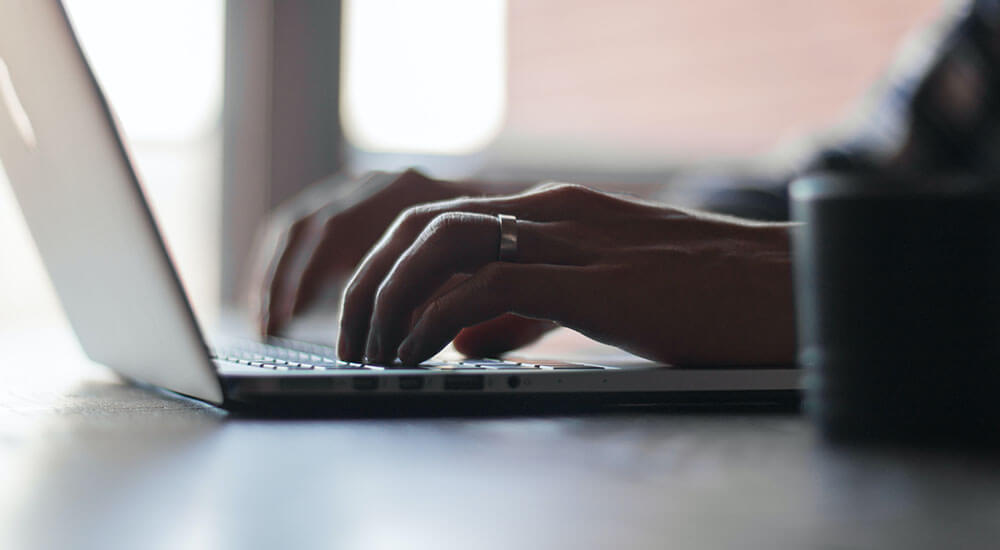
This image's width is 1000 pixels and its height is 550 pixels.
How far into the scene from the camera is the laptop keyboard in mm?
538

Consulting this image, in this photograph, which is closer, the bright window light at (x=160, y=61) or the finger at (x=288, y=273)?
the finger at (x=288, y=273)

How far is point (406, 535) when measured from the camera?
9.5 inches

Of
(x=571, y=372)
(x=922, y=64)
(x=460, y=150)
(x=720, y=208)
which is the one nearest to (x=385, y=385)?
(x=571, y=372)

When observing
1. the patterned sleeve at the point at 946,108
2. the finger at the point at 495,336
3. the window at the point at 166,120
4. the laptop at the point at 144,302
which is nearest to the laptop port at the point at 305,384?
the laptop at the point at 144,302

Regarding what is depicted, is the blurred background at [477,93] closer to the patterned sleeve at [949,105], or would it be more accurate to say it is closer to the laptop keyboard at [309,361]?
the patterned sleeve at [949,105]

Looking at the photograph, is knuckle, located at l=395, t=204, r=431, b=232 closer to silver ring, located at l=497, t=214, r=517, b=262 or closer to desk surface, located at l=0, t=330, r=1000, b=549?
silver ring, located at l=497, t=214, r=517, b=262

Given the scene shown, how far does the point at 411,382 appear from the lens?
0.49 m

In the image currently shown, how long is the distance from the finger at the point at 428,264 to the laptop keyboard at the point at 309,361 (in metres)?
0.02

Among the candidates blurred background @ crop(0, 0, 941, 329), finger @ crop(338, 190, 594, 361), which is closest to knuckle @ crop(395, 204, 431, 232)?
finger @ crop(338, 190, 594, 361)

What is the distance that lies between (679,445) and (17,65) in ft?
1.34

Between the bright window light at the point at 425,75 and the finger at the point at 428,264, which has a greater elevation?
the bright window light at the point at 425,75

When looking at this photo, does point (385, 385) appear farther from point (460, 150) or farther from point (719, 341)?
point (460, 150)

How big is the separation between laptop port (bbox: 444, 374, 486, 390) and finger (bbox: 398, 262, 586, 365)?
0.21ft

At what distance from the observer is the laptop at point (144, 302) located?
0.42 metres
